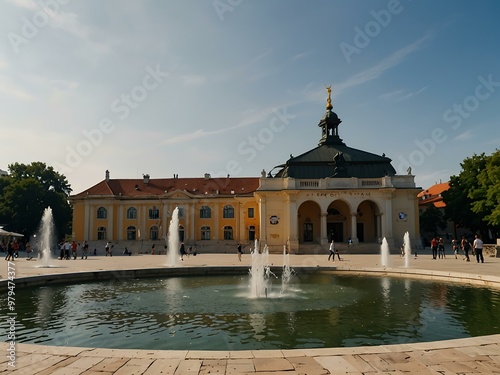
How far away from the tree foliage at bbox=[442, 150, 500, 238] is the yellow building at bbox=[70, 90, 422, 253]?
249 inches

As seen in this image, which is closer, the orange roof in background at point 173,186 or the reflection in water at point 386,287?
the reflection in water at point 386,287

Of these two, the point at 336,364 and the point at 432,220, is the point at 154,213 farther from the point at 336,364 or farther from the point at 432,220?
the point at 336,364

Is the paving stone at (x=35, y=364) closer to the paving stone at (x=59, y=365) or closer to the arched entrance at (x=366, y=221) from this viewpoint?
the paving stone at (x=59, y=365)

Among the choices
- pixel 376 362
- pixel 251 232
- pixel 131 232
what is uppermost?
pixel 131 232

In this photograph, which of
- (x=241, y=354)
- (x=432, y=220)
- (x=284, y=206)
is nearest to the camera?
(x=241, y=354)

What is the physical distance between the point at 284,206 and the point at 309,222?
512 centimetres

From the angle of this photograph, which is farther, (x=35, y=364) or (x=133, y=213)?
(x=133, y=213)

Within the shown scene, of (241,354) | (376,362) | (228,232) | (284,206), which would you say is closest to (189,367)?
(241,354)

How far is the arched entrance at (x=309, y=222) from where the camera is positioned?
4809 centimetres

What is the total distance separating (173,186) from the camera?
60.8 m

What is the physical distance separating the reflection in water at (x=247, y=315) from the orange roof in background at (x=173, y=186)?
43.6 metres

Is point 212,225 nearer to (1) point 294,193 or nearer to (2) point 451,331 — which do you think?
(1) point 294,193

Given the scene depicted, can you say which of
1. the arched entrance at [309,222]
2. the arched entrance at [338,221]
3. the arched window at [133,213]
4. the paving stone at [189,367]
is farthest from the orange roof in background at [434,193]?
the paving stone at [189,367]

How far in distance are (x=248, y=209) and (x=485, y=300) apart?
148 ft
